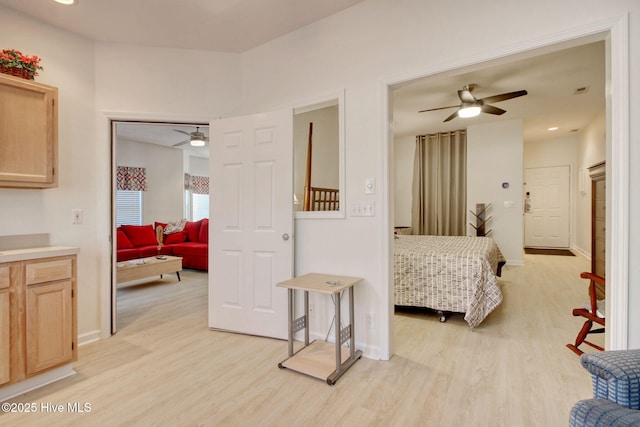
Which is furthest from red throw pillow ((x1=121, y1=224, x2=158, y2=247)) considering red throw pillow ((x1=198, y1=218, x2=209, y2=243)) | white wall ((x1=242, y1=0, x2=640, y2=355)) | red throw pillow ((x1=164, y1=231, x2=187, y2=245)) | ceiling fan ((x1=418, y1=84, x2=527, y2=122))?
ceiling fan ((x1=418, y1=84, x2=527, y2=122))

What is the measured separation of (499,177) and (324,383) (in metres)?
5.55

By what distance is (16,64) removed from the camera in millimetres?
2080

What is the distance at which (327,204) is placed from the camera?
363cm

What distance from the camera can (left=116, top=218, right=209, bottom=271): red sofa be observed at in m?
5.41

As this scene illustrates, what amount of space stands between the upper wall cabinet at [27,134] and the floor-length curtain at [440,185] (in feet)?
20.5

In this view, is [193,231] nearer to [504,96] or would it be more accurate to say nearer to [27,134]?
[27,134]

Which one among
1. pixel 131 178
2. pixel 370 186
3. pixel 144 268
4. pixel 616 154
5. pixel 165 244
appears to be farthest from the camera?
pixel 131 178

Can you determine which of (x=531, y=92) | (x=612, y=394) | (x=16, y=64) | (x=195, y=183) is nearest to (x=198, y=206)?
(x=195, y=183)

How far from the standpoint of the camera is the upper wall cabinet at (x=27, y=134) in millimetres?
2037

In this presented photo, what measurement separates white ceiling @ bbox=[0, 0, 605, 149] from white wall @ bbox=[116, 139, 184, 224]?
170 inches

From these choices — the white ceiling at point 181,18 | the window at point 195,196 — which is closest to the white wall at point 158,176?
the window at point 195,196

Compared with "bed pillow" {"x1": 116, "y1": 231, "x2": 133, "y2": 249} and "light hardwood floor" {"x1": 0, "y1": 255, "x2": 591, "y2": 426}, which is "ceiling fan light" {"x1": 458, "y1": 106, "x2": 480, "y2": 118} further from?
"bed pillow" {"x1": 116, "y1": 231, "x2": 133, "y2": 249}

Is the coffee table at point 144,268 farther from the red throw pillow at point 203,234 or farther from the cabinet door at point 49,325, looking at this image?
the cabinet door at point 49,325

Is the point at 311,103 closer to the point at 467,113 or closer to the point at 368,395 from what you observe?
the point at 368,395
